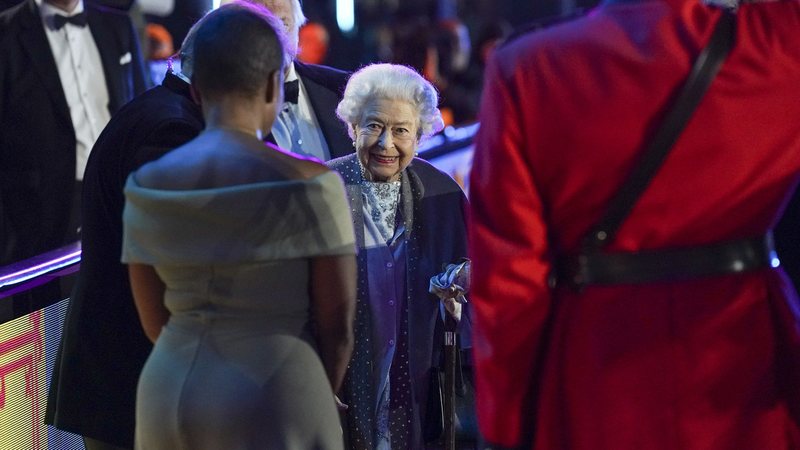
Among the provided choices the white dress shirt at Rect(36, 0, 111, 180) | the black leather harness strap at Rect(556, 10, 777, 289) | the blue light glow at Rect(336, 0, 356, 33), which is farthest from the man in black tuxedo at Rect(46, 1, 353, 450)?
the blue light glow at Rect(336, 0, 356, 33)

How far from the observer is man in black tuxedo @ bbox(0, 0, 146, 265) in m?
7.11

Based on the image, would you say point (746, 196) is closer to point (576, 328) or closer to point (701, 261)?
point (701, 261)

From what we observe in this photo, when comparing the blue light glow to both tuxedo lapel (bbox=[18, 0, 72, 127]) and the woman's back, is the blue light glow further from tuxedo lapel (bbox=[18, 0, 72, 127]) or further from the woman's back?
the woman's back

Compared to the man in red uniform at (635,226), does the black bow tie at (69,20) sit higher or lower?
lower

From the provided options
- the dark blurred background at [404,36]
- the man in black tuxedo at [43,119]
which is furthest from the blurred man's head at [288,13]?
the dark blurred background at [404,36]

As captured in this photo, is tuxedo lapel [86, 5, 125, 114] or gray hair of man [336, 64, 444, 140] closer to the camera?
gray hair of man [336, 64, 444, 140]

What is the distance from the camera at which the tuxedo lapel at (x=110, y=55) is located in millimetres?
7559

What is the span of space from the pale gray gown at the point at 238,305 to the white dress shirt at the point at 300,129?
172 cm

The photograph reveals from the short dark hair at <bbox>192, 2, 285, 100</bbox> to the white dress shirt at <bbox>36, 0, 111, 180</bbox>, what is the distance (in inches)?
189

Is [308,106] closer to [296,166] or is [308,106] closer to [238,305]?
[296,166]

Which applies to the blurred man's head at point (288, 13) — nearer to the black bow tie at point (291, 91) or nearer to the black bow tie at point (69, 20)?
the black bow tie at point (291, 91)

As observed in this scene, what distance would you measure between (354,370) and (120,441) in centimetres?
79

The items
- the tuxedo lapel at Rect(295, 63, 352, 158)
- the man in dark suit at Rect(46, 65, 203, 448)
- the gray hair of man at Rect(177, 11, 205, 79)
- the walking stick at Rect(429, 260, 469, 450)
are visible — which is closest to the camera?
the gray hair of man at Rect(177, 11, 205, 79)

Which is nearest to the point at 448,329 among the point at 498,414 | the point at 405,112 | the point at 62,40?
the point at 405,112
